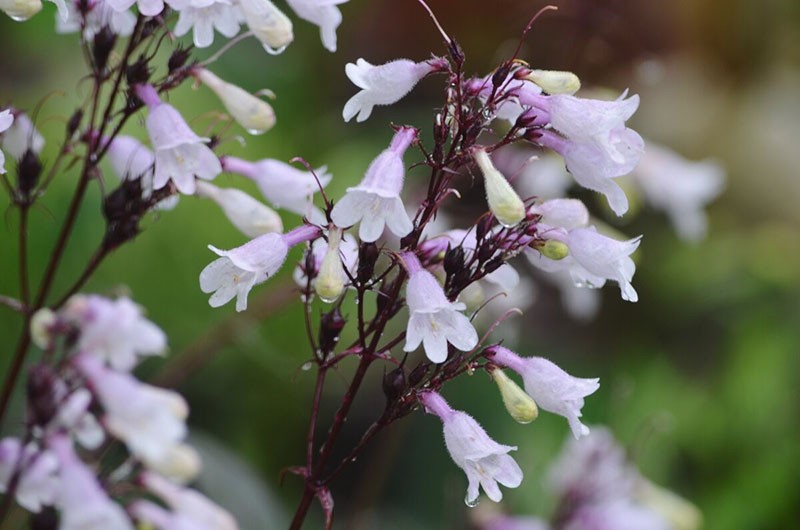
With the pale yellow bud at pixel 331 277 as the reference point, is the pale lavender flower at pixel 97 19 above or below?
above

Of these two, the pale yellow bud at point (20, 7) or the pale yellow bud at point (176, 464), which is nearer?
the pale yellow bud at point (20, 7)

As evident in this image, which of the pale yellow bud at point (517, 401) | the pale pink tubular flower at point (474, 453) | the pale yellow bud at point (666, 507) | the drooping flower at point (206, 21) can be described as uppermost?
the drooping flower at point (206, 21)

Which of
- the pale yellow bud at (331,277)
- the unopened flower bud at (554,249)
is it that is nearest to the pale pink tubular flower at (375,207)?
the pale yellow bud at (331,277)

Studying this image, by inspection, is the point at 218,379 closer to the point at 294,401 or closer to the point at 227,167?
the point at 294,401

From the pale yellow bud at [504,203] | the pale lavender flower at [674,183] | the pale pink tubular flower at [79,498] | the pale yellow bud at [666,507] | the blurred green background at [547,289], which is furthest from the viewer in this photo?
the blurred green background at [547,289]

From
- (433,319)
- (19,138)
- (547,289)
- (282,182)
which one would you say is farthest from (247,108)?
(547,289)

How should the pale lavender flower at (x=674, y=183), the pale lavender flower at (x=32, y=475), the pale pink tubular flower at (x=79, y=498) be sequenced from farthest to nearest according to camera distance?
the pale lavender flower at (x=674, y=183) → the pale lavender flower at (x=32, y=475) → the pale pink tubular flower at (x=79, y=498)

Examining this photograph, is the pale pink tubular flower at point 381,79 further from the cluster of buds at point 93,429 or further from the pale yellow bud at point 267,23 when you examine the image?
the cluster of buds at point 93,429
